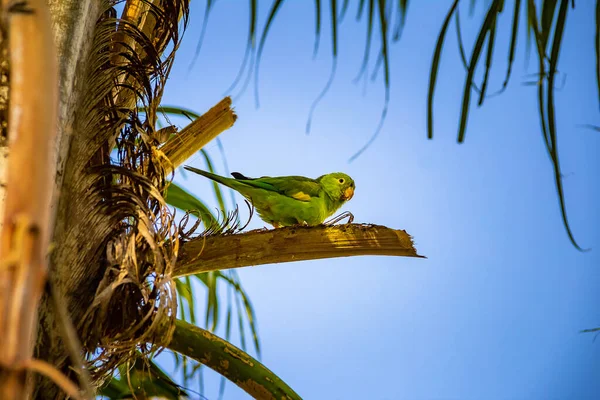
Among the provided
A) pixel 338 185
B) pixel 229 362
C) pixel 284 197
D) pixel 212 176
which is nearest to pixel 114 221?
pixel 229 362

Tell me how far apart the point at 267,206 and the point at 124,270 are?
1.83 metres

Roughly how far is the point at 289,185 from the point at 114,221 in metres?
1.81

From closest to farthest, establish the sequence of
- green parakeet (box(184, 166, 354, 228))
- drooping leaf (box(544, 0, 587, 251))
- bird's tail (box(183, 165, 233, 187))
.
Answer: drooping leaf (box(544, 0, 587, 251)) < bird's tail (box(183, 165, 233, 187)) < green parakeet (box(184, 166, 354, 228))

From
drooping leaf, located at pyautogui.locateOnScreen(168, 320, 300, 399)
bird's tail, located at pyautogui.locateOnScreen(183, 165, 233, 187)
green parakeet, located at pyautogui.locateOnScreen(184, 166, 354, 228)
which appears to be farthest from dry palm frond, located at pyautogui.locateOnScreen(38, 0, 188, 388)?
green parakeet, located at pyautogui.locateOnScreen(184, 166, 354, 228)

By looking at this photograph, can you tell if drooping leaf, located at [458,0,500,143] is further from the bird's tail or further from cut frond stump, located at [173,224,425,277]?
the bird's tail

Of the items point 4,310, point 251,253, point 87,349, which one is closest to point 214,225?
point 251,253

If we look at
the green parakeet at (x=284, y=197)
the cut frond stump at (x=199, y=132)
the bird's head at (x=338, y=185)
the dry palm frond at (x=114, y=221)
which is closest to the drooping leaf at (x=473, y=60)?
the dry palm frond at (x=114, y=221)

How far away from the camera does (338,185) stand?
3.74 meters

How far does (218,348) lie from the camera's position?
1.99m

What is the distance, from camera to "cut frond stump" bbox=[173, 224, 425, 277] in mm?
2033

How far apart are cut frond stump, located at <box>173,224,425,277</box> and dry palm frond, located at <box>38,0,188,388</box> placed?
0.73 ft

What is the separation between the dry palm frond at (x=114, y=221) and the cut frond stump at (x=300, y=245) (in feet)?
0.73

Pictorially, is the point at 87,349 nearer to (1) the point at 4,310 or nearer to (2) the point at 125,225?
(2) the point at 125,225

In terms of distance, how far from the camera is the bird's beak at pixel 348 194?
374 centimetres
